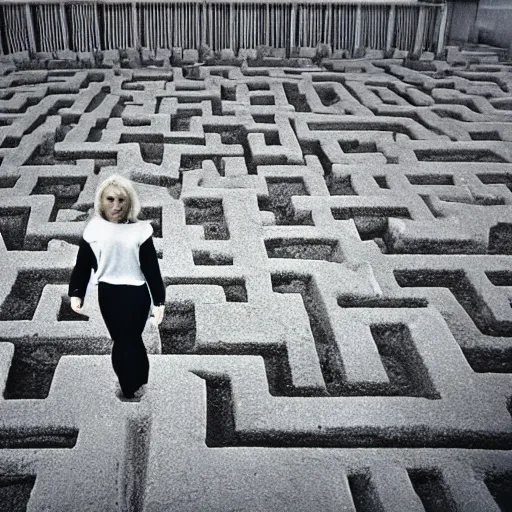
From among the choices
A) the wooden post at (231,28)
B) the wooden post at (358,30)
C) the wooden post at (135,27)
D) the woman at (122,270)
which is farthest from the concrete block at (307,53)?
the woman at (122,270)

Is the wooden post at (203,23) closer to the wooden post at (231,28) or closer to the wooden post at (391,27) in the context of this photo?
the wooden post at (231,28)

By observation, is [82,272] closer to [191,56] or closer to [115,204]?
[115,204]

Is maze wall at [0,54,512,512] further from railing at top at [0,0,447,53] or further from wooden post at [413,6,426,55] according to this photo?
wooden post at [413,6,426,55]

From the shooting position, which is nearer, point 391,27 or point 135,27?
point 135,27

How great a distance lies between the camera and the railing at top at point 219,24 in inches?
185

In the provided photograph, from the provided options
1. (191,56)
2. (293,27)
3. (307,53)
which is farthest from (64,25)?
(307,53)

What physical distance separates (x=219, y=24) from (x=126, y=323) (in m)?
4.17

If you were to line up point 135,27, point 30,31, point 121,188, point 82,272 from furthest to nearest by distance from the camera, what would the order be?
point 135,27 → point 30,31 → point 82,272 → point 121,188

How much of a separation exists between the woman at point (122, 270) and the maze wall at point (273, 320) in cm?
13

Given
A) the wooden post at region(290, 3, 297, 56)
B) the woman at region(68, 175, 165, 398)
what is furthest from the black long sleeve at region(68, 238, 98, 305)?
the wooden post at region(290, 3, 297, 56)

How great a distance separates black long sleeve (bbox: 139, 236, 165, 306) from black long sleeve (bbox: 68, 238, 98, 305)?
118 mm

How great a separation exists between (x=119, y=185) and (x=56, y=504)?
0.68 metres

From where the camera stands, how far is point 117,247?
127 centimetres

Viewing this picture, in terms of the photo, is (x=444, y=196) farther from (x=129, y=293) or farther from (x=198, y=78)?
(x=198, y=78)
